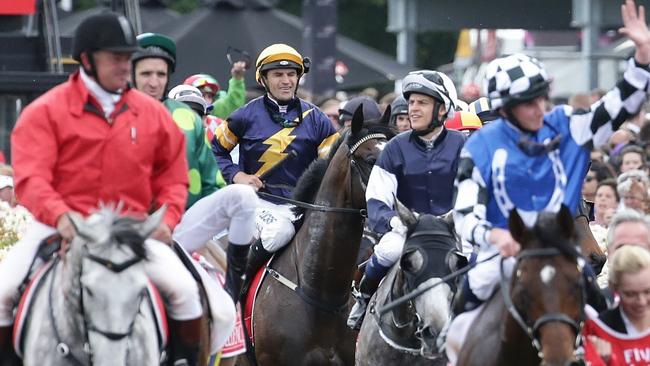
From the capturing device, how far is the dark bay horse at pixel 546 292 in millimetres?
7281

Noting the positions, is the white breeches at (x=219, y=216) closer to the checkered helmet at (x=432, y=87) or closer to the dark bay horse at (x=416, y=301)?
the dark bay horse at (x=416, y=301)

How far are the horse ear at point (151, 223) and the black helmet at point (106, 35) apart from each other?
2.90 feet

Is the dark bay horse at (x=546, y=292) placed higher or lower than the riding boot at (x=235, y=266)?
higher

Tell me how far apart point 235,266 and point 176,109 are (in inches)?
40.8

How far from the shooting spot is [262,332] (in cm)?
1196

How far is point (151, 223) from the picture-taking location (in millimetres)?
7895

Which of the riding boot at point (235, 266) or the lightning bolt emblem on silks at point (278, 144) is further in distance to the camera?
the lightning bolt emblem on silks at point (278, 144)

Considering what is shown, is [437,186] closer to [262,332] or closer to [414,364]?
[414,364]

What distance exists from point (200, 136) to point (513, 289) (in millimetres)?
2834

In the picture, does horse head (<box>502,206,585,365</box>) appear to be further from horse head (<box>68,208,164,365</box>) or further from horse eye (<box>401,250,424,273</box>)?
horse eye (<box>401,250,424,273</box>)

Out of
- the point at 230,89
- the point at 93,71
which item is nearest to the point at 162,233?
the point at 93,71

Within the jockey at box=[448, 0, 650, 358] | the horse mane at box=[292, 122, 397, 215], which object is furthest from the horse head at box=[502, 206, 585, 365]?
the horse mane at box=[292, 122, 397, 215]

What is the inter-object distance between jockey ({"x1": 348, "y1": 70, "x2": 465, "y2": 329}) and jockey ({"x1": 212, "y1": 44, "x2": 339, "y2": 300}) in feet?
6.80

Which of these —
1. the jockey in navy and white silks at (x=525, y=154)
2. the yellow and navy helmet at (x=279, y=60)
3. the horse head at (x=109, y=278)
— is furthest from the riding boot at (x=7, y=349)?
the yellow and navy helmet at (x=279, y=60)
